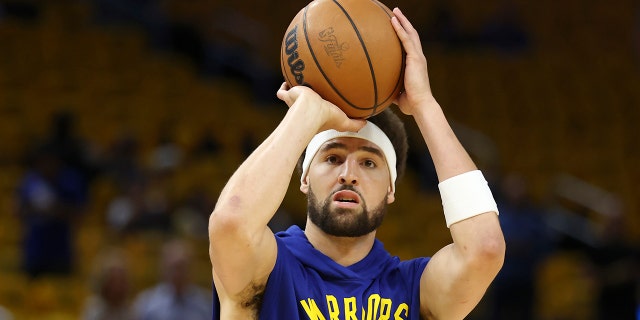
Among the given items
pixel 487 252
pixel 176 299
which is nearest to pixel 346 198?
pixel 487 252

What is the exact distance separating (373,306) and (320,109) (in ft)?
2.46

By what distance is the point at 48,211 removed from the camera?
341 inches

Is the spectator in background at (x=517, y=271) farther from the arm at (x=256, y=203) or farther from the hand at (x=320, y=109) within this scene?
the arm at (x=256, y=203)

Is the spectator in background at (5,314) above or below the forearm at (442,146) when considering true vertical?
below

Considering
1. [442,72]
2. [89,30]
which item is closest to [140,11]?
[89,30]

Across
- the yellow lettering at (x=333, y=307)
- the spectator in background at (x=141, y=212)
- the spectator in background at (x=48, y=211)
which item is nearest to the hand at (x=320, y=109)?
the yellow lettering at (x=333, y=307)

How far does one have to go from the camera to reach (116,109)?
11.8 metres

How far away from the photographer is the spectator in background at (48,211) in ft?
28.1

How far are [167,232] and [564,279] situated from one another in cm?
420

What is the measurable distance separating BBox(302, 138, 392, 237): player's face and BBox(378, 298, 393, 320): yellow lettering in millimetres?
264

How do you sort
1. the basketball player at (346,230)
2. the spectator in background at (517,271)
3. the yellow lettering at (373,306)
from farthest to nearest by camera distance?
1. the spectator in background at (517,271)
2. the yellow lettering at (373,306)
3. the basketball player at (346,230)

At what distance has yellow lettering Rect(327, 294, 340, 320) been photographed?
11.8 feet

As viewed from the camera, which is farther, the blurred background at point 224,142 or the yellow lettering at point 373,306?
the blurred background at point 224,142

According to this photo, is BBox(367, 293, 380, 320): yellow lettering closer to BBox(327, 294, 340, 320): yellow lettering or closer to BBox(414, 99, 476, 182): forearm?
BBox(327, 294, 340, 320): yellow lettering
